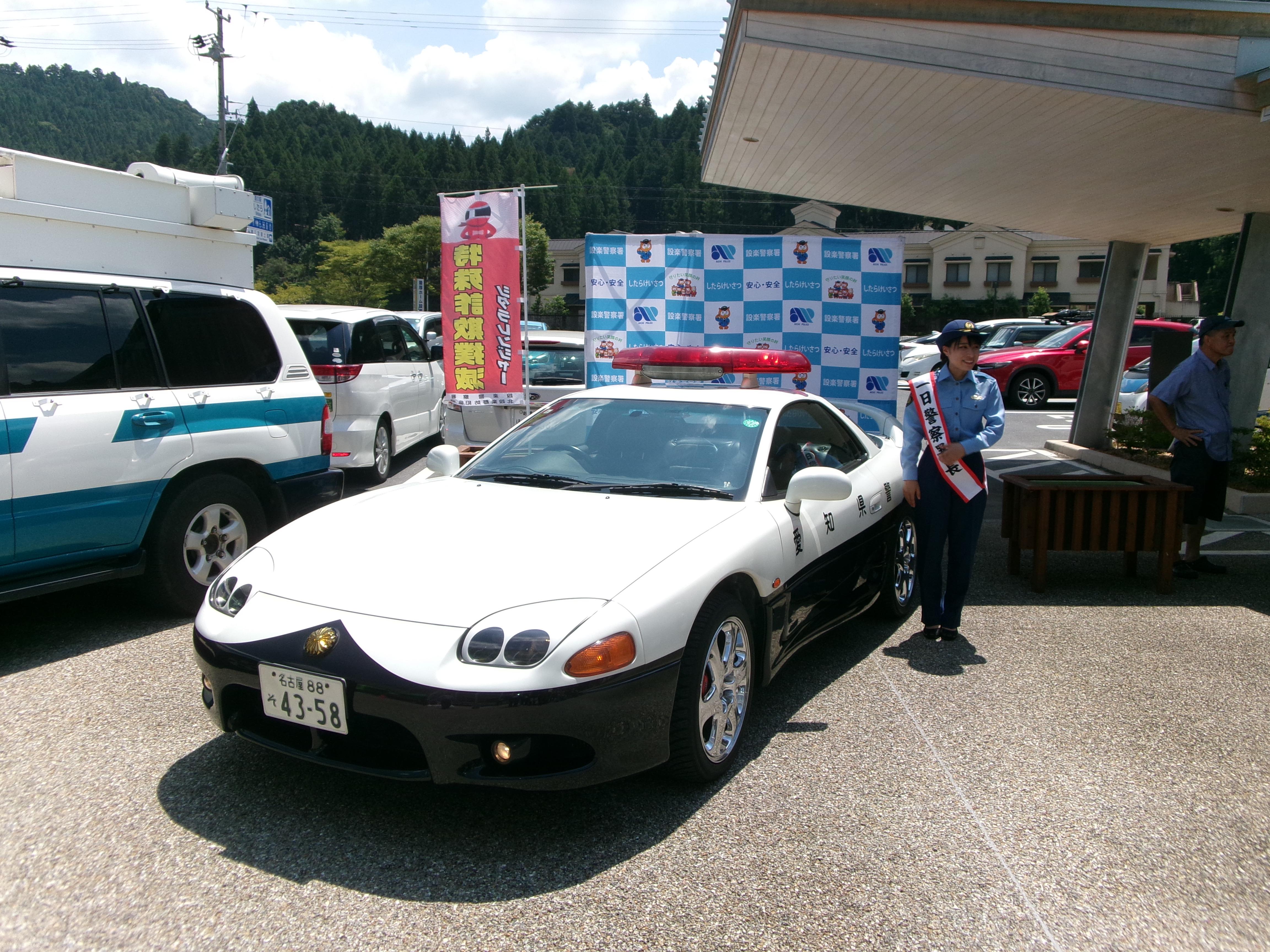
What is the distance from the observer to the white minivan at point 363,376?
8781mm

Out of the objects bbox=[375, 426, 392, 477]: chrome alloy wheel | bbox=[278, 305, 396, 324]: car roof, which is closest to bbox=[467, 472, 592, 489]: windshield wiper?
bbox=[278, 305, 396, 324]: car roof

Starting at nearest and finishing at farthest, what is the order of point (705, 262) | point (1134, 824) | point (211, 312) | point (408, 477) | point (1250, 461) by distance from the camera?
point (1134, 824)
point (211, 312)
point (1250, 461)
point (705, 262)
point (408, 477)

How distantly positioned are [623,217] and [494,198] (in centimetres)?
9453

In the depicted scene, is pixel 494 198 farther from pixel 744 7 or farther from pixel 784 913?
pixel 784 913

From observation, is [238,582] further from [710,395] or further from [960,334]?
[960,334]

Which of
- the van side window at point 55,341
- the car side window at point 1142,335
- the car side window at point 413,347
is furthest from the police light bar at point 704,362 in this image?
the car side window at point 1142,335

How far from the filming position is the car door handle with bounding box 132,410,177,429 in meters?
4.69

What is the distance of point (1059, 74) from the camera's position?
20.9 ft

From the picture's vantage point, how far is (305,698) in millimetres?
2816

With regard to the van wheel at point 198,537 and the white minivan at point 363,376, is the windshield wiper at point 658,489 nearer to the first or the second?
the van wheel at point 198,537

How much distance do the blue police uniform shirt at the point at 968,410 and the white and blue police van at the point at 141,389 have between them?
3.66 meters

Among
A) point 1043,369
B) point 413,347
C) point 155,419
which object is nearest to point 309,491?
point 155,419

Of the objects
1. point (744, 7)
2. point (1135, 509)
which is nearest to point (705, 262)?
point (744, 7)

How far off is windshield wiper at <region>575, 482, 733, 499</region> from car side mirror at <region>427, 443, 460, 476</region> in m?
0.76
